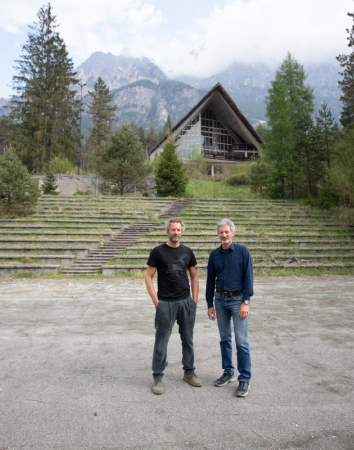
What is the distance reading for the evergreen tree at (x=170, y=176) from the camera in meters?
24.2

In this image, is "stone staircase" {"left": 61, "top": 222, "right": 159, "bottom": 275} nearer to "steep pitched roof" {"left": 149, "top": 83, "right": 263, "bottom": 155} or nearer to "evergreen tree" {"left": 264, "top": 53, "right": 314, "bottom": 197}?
"evergreen tree" {"left": 264, "top": 53, "right": 314, "bottom": 197}

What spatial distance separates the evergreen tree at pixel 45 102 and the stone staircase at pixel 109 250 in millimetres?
21270

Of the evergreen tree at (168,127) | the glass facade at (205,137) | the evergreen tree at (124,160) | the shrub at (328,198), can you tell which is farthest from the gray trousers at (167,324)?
the glass facade at (205,137)

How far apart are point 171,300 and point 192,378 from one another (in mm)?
832

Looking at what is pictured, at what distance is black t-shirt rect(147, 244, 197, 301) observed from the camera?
3.27 m

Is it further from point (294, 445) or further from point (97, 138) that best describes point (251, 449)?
point (97, 138)

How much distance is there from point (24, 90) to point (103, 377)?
121 feet

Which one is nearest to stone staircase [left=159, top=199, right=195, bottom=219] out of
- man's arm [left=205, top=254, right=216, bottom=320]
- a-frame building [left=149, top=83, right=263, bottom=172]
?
man's arm [left=205, top=254, right=216, bottom=320]

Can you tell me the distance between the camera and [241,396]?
3080mm

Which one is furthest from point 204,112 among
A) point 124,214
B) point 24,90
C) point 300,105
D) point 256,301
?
point 256,301

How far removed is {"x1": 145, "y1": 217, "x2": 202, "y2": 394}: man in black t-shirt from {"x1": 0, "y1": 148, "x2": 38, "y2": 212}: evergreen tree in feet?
45.4

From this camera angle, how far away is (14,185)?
1505 cm

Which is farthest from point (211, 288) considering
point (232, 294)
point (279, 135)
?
point (279, 135)

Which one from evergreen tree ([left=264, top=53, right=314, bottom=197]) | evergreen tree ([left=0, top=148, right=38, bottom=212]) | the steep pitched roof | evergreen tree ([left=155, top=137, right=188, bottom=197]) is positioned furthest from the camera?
the steep pitched roof
